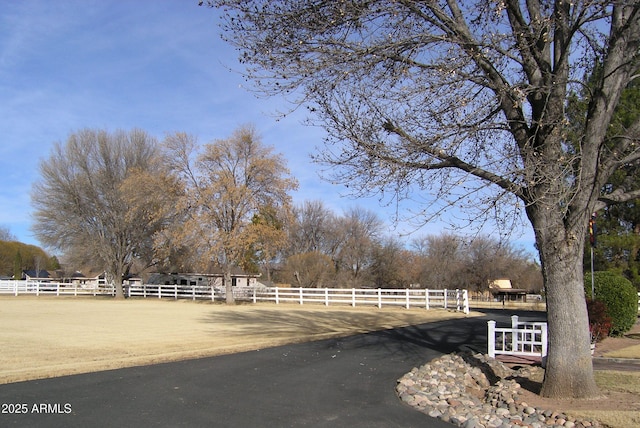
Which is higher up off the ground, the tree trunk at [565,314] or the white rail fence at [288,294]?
the tree trunk at [565,314]

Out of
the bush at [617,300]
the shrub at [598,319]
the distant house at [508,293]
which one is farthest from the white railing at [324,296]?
the distant house at [508,293]

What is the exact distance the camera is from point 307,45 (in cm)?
840

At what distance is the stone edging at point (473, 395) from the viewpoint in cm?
684

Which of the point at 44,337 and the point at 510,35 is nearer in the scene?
the point at 510,35

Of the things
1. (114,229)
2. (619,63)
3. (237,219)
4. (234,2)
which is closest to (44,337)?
(234,2)

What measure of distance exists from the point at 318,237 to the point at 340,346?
5507 centimetres

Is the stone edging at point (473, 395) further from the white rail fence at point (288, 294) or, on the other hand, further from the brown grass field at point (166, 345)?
the white rail fence at point (288, 294)

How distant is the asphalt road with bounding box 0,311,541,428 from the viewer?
621 centimetres

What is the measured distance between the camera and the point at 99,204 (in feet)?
145

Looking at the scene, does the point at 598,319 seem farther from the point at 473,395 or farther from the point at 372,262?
the point at 372,262

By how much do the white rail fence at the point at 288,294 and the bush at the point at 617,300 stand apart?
32.7 ft

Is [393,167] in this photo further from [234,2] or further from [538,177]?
[234,2]

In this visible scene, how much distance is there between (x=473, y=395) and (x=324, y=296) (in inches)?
1040

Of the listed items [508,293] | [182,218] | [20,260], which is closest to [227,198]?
[182,218]
